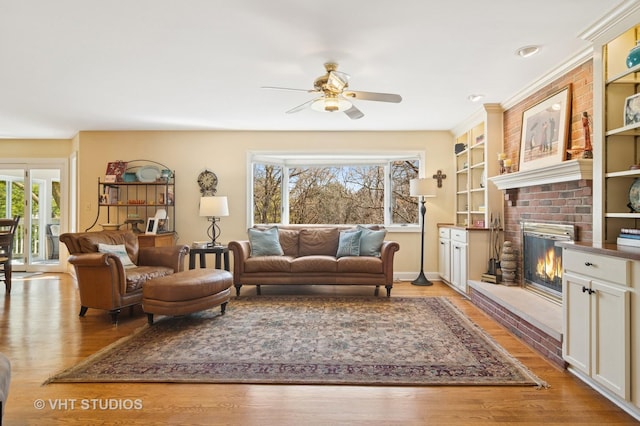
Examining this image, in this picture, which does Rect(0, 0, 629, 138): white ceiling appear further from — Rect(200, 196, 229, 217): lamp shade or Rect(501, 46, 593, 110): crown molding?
Rect(200, 196, 229, 217): lamp shade

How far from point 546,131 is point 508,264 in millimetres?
1450

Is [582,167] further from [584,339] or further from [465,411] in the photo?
[465,411]

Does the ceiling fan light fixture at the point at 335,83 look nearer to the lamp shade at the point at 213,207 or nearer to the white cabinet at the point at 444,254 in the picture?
the lamp shade at the point at 213,207

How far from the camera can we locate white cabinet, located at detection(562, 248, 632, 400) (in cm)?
186

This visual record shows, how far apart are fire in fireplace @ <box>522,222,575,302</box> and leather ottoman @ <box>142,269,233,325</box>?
10.5 feet

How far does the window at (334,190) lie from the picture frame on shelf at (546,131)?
2.23 m

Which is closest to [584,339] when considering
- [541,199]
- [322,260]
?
[541,199]

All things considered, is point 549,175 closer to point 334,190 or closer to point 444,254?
point 444,254

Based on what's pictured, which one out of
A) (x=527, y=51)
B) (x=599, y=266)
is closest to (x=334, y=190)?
(x=527, y=51)

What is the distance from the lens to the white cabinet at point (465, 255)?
4.25m

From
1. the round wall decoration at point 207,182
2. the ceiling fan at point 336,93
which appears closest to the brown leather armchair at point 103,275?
the round wall decoration at point 207,182

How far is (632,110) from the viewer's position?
225 centimetres

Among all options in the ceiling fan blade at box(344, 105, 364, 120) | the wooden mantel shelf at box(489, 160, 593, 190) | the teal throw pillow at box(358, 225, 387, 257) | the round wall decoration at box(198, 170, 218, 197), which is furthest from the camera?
the round wall decoration at box(198, 170, 218, 197)

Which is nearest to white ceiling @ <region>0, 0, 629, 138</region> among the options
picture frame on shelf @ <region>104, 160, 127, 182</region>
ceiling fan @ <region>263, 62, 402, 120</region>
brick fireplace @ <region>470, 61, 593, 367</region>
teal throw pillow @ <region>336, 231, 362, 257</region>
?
ceiling fan @ <region>263, 62, 402, 120</region>
